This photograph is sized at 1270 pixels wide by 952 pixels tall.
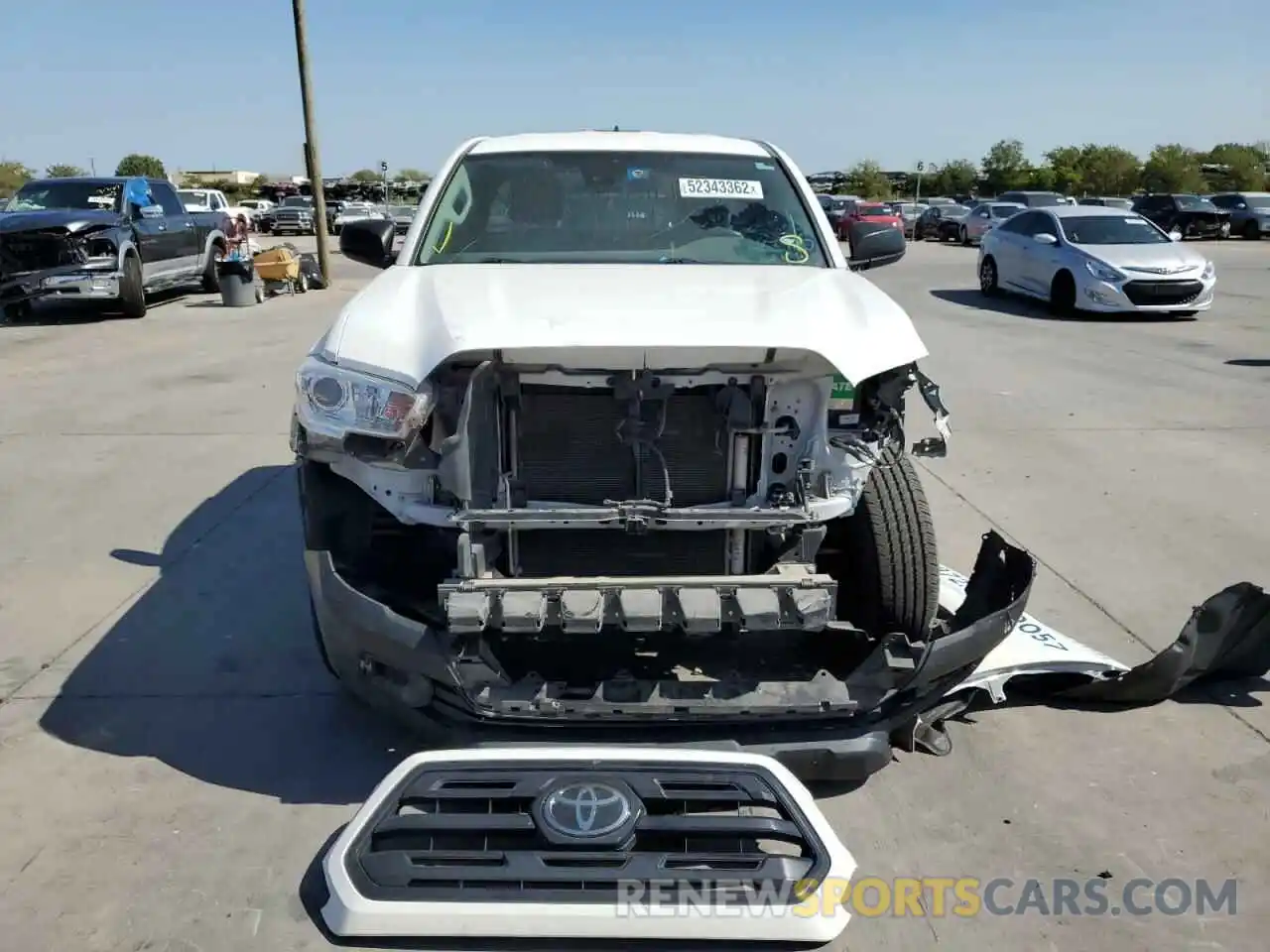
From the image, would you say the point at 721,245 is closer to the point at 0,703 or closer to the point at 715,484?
the point at 715,484

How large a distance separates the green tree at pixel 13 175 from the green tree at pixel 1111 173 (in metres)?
60.8

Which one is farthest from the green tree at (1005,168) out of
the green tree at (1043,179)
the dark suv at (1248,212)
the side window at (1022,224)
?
the side window at (1022,224)

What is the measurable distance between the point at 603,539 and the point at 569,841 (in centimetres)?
85

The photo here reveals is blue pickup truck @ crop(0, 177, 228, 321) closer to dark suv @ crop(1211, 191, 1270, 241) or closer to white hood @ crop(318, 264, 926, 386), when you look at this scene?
white hood @ crop(318, 264, 926, 386)

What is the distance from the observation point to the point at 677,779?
108 inches

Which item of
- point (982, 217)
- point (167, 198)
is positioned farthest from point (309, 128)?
point (982, 217)

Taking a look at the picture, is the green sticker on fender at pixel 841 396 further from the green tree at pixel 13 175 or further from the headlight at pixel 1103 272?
the green tree at pixel 13 175

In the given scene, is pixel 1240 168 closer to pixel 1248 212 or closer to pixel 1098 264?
pixel 1248 212

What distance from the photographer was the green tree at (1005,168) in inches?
2766

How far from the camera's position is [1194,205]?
3219cm

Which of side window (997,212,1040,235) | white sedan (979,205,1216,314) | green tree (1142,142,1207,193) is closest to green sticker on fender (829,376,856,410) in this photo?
white sedan (979,205,1216,314)

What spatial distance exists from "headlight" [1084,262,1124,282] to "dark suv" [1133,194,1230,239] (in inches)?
810

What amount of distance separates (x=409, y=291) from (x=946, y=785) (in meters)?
2.32

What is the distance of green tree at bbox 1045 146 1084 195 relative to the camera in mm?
63688
